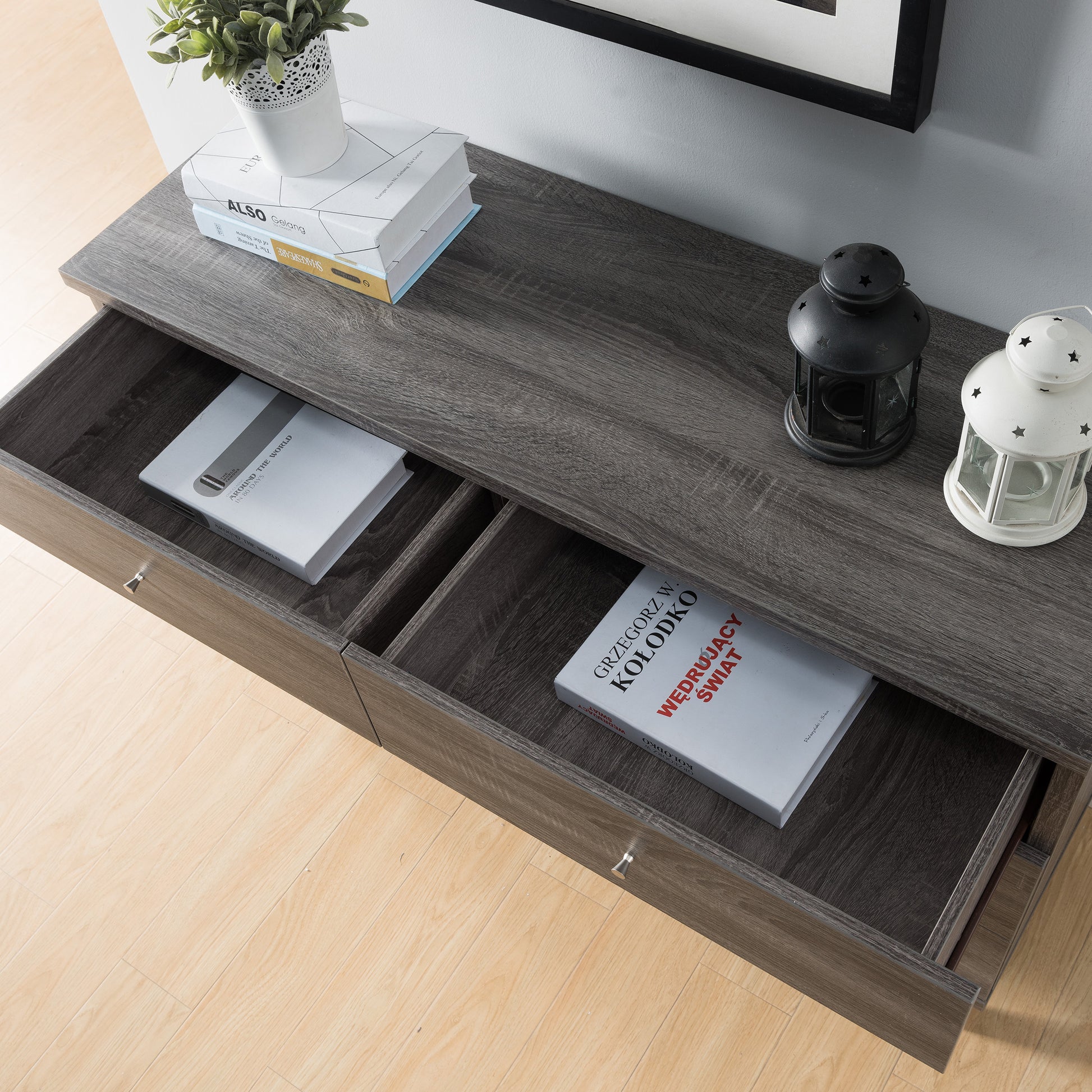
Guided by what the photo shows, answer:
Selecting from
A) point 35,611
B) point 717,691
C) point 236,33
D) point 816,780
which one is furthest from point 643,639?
point 35,611

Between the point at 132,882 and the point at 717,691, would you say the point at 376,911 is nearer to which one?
the point at 132,882

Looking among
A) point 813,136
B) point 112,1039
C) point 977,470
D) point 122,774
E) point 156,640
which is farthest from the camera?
point 156,640

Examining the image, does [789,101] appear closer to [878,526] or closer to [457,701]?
[878,526]

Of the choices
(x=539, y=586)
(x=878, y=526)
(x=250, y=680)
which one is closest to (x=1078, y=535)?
(x=878, y=526)

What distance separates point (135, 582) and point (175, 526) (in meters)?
0.08

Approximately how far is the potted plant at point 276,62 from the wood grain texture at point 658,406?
0.44 feet

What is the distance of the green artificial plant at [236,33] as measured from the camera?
3.31 feet

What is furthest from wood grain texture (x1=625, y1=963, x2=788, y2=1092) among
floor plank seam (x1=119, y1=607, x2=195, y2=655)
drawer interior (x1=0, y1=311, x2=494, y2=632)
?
floor plank seam (x1=119, y1=607, x2=195, y2=655)

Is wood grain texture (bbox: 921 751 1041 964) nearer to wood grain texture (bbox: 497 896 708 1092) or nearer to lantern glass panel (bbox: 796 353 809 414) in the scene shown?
lantern glass panel (bbox: 796 353 809 414)

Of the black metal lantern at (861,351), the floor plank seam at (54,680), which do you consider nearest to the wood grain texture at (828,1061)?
the black metal lantern at (861,351)

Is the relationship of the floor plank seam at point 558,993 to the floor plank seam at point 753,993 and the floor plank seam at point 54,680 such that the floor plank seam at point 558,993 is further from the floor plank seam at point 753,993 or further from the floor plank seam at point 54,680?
the floor plank seam at point 54,680

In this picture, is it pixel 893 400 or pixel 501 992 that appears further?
pixel 501 992

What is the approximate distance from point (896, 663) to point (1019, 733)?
10 centimetres

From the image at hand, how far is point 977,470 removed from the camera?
36.6 inches
